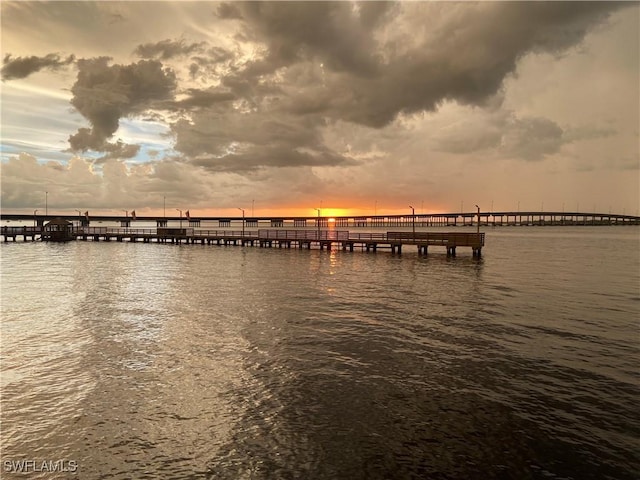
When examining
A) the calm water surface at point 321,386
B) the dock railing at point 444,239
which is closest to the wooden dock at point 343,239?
the dock railing at point 444,239

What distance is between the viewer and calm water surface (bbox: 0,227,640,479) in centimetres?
962

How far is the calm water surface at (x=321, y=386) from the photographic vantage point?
31.6 feet

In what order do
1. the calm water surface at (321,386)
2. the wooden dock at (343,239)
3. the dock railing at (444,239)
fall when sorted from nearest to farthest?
the calm water surface at (321,386) → the dock railing at (444,239) → the wooden dock at (343,239)

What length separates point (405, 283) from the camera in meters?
34.8

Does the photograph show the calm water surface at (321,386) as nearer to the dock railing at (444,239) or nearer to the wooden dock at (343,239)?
the dock railing at (444,239)

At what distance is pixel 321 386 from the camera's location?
1352 centimetres

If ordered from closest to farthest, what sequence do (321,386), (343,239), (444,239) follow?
(321,386) < (444,239) < (343,239)

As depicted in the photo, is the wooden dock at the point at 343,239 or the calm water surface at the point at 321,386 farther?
the wooden dock at the point at 343,239

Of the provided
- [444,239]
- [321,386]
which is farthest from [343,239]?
[321,386]

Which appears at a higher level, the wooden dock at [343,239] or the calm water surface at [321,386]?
the wooden dock at [343,239]

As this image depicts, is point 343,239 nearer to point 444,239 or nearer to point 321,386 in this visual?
point 444,239

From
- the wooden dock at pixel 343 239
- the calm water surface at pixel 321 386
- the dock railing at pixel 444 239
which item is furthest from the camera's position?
the wooden dock at pixel 343 239

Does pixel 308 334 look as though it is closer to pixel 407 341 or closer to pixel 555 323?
pixel 407 341

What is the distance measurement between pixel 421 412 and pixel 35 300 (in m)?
28.0
